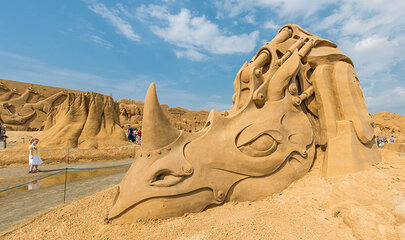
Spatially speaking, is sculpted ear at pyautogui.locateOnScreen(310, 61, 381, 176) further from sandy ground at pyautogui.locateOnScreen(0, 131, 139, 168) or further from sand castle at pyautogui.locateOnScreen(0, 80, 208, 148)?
sand castle at pyautogui.locateOnScreen(0, 80, 208, 148)

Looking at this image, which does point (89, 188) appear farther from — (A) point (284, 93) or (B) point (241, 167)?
(A) point (284, 93)

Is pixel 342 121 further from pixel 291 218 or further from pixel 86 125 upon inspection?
pixel 86 125

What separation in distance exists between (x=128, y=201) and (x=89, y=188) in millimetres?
2575

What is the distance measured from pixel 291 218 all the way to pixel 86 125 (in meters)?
10.8

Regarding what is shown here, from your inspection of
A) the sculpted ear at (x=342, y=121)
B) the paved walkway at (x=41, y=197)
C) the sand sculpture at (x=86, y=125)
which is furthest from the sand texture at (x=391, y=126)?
the sand sculpture at (x=86, y=125)

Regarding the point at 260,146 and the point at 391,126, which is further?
the point at 391,126

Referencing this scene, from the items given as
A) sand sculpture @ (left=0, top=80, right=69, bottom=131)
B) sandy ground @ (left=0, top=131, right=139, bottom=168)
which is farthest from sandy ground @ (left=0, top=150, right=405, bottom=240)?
sand sculpture @ (left=0, top=80, right=69, bottom=131)

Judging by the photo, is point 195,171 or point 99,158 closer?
point 195,171

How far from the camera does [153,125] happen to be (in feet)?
8.11

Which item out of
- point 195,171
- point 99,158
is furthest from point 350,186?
point 99,158

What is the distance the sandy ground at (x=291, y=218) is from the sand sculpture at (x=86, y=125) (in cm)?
762

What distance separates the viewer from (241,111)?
299 cm

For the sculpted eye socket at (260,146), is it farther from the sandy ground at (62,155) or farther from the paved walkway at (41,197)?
the sandy ground at (62,155)

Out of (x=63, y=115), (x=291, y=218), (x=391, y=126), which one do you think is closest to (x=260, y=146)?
(x=291, y=218)
